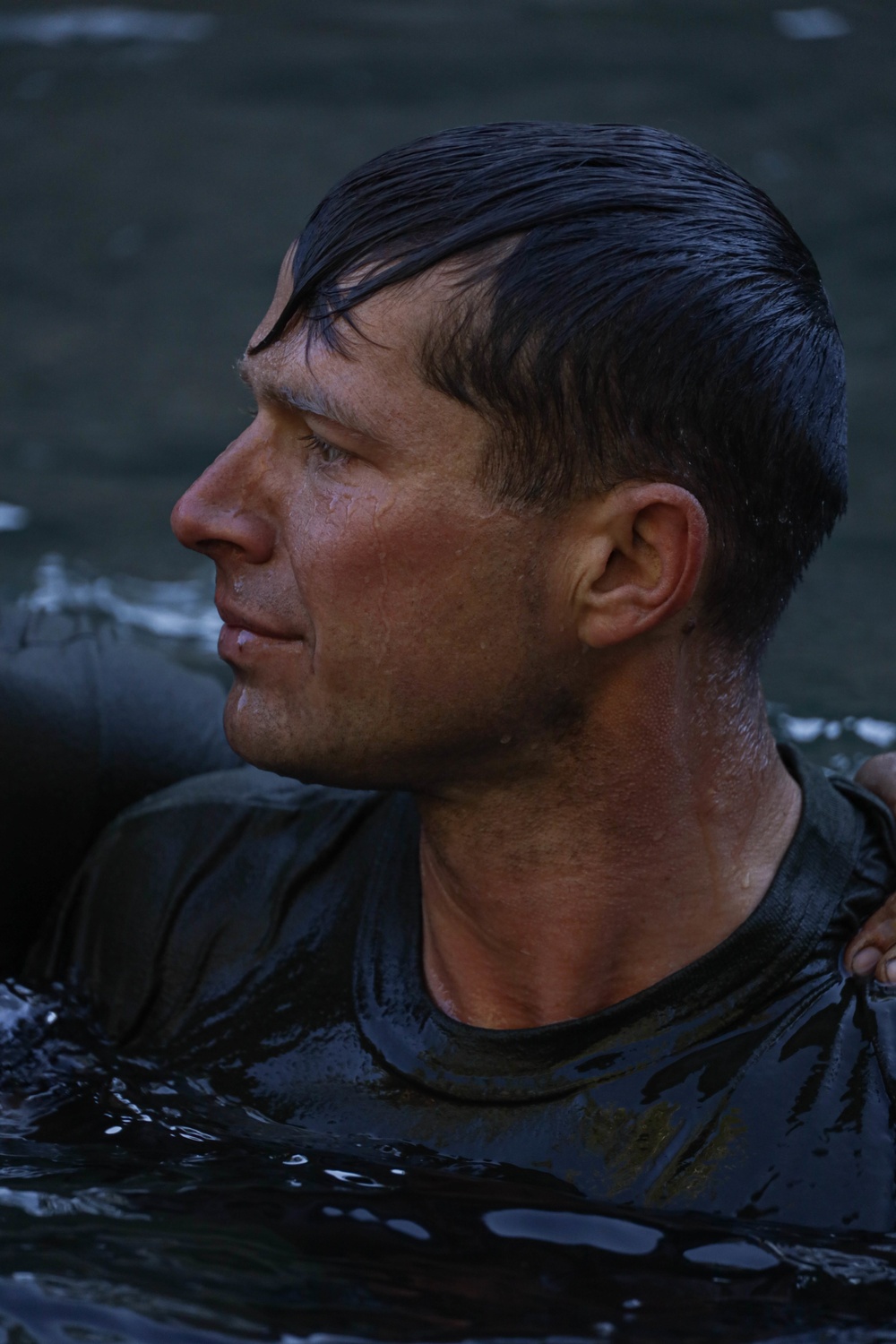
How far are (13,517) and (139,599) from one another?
0.73 metres

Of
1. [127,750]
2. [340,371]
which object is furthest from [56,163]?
[340,371]

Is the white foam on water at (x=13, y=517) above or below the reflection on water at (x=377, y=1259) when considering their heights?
above

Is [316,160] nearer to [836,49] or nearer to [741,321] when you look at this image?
[836,49]

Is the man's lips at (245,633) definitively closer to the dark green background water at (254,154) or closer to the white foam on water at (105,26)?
the dark green background water at (254,154)

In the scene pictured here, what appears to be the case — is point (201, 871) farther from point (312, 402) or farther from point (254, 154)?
point (254, 154)

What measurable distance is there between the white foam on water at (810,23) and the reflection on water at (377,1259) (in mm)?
5990

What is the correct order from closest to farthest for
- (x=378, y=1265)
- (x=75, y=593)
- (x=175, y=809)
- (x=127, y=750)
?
(x=378, y=1265)
(x=175, y=809)
(x=127, y=750)
(x=75, y=593)

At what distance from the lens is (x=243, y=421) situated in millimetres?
6066

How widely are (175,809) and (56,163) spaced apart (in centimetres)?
527

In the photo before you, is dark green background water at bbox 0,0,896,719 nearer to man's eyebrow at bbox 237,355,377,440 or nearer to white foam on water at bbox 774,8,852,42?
white foam on water at bbox 774,8,852,42

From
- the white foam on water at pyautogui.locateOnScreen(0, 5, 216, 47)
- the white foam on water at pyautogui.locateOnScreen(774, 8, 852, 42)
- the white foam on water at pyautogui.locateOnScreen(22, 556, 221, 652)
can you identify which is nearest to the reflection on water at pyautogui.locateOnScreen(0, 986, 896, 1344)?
the white foam on water at pyautogui.locateOnScreen(22, 556, 221, 652)

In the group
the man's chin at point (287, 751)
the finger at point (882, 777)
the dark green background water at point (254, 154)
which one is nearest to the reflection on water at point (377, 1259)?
the man's chin at point (287, 751)

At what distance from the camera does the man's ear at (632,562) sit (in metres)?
2.07

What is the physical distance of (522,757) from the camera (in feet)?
7.08
